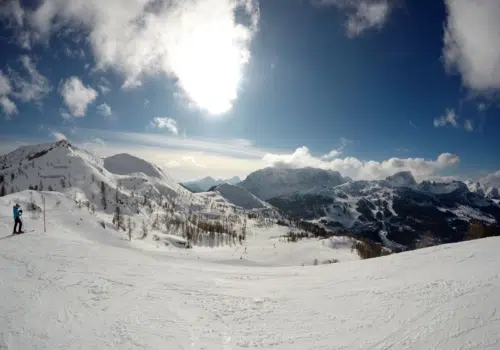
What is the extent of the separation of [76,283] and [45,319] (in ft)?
A: 12.1

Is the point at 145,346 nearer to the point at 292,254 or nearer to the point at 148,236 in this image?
the point at 148,236

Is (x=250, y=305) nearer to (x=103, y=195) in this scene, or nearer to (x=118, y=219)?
(x=118, y=219)

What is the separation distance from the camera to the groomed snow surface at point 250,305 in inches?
372

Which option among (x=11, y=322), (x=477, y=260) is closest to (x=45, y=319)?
(x=11, y=322)

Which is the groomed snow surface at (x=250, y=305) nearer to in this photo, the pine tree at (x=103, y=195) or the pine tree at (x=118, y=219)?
the pine tree at (x=118, y=219)

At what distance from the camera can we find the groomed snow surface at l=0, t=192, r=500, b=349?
31.0 feet

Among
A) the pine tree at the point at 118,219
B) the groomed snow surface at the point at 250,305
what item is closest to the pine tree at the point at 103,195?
the pine tree at the point at 118,219

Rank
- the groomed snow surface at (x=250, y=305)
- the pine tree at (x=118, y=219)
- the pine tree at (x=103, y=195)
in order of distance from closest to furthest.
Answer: the groomed snow surface at (x=250, y=305)
the pine tree at (x=118, y=219)
the pine tree at (x=103, y=195)

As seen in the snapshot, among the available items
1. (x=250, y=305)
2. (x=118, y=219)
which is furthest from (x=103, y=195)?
(x=250, y=305)

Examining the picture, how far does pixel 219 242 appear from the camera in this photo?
138 metres

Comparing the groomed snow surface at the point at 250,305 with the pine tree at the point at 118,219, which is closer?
the groomed snow surface at the point at 250,305

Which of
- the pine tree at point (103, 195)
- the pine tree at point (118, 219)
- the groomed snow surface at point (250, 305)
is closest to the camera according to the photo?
the groomed snow surface at point (250, 305)

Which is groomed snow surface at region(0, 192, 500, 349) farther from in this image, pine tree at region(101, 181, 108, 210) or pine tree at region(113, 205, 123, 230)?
pine tree at region(101, 181, 108, 210)

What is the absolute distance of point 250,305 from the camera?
13.0 metres
